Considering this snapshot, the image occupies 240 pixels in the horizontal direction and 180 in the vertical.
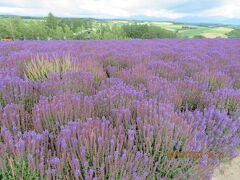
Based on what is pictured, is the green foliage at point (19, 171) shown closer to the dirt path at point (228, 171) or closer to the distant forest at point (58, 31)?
the dirt path at point (228, 171)

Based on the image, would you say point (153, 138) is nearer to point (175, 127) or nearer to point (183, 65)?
point (175, 127)

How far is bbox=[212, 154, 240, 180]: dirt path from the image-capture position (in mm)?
2004

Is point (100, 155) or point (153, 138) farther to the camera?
point (153, 138)

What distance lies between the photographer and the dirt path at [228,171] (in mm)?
2004

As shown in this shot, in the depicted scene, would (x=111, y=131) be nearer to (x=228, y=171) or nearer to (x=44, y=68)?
(x=228, y=171)

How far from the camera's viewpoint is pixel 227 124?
216cm

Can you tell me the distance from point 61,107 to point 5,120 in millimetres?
393

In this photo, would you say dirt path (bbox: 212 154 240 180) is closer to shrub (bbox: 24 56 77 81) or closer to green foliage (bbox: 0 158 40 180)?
green foliage (bbox: 0 158 40 180)

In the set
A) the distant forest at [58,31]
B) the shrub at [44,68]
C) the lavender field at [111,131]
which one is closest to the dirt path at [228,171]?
the lavender field at [111,131]

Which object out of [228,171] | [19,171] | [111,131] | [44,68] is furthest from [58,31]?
[19,171]

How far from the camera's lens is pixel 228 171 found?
2.07m

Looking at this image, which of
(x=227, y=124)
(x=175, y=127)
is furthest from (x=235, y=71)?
(x=175, y=127)

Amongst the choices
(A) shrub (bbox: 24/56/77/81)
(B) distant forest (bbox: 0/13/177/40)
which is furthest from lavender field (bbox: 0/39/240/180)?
(B) distant forest (bbox: 0/13/177/40)

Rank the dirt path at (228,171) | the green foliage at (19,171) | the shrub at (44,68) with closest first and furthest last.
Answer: the green foliage at (19,171) → the dirt path at (228,171) → the shrub at (44,68)
